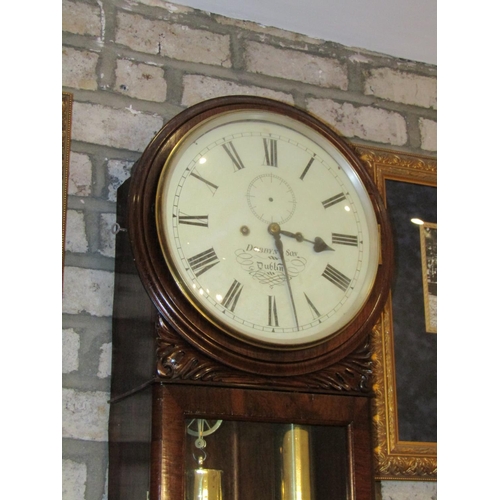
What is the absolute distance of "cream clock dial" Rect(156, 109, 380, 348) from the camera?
4.17 feet

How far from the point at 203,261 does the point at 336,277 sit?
0.87 feet

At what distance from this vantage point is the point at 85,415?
1329 millimetres

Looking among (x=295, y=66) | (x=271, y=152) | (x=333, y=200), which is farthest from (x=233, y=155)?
(x=295, y=66)

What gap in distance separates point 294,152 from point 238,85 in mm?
279

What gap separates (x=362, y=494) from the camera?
1253mm

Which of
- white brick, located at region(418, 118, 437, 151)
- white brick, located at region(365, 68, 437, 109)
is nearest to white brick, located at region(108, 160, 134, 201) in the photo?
white brick, located at region(365, 68, 437, 109)

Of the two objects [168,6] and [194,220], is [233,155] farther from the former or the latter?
[168,6]

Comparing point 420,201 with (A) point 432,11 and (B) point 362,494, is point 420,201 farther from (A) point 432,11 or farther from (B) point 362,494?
(B) point 362,494

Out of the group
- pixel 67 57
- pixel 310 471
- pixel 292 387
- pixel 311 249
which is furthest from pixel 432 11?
pixel 310 471

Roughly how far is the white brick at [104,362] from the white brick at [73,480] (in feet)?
0.52

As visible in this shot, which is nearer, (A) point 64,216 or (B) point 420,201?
(A) point 64,216

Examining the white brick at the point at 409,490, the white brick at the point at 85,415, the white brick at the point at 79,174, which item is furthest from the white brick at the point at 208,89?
the white brick at the point at 409,490

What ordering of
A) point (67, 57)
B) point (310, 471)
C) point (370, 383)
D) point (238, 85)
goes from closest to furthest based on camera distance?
1. point (310, 471)
2. point (370, 383)
3. point (67, 57)
4. point (238, 85)

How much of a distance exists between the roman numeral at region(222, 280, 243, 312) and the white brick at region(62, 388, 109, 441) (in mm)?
296
